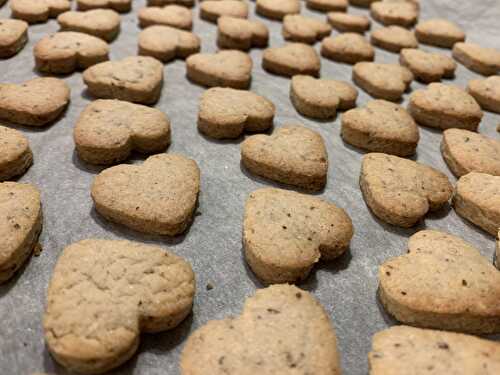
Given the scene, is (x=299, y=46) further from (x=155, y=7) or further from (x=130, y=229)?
(x=130, y=229)

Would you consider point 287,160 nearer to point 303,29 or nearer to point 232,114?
point 232,114

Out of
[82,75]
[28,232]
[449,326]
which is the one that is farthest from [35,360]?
[82,75]

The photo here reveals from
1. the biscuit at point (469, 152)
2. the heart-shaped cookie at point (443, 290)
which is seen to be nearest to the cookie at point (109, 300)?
the heart-shaped cookie at point (443, 290)

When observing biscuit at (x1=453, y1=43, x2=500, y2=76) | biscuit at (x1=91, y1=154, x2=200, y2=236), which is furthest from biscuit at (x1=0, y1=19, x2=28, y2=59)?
biscuit at (x1=453, y1=43, x2=500, y2=76)

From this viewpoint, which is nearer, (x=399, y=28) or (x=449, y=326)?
(x=449, y=326)

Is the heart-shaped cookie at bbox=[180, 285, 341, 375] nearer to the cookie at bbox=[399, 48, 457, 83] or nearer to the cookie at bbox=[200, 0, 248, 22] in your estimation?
the cookie at bbox=[399, 48, 457, 83]

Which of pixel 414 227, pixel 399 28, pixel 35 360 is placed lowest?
pixel 35 360

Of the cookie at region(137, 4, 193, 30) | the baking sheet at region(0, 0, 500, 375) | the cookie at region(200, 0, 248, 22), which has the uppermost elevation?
the cookie at region(200, 0, 248, 22)
